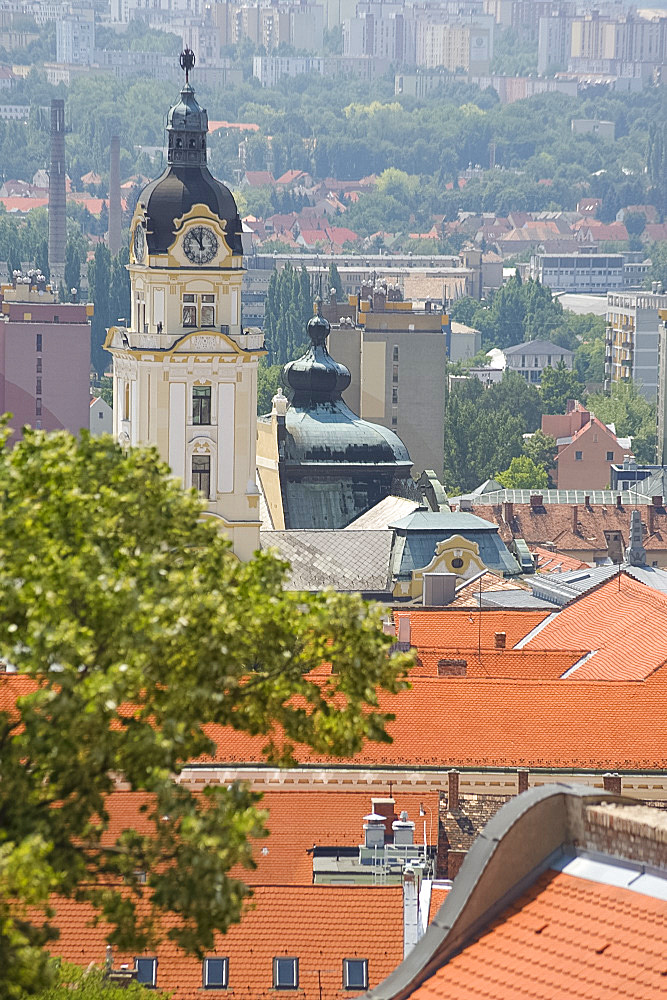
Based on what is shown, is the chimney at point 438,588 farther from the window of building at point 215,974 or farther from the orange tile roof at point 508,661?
the window of building at point 215,974

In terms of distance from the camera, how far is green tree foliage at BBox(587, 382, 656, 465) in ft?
465

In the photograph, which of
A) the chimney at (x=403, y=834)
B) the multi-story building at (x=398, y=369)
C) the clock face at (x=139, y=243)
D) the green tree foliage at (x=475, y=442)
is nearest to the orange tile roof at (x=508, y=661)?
the chimney at (x=403, y=834)

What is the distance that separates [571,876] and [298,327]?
15170 cm

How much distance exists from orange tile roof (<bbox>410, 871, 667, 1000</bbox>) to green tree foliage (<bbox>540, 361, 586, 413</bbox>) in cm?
13498

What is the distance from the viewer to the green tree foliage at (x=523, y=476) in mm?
122250

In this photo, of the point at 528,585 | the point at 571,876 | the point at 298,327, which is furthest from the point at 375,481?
the point at 298,327

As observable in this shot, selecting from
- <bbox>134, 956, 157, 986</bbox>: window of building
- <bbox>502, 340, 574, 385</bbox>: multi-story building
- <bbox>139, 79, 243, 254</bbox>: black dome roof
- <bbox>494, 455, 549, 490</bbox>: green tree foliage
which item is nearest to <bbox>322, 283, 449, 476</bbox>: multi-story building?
<bbox>494, 455, 549, 490</bbox>: green tree foliage

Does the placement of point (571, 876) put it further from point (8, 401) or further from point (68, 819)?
point (8, 401)

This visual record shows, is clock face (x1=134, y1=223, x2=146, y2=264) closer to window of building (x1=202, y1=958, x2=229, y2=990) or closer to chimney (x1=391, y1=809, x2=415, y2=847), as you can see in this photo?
chimney (x1=391, y1=809, x2=415, y2=847)

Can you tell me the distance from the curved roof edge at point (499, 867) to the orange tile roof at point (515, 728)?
18.1 metres

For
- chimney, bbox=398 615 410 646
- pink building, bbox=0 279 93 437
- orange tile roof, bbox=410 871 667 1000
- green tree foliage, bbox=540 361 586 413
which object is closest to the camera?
orange tile roof, bbox=410 871 667 1000

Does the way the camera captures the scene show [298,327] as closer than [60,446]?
No

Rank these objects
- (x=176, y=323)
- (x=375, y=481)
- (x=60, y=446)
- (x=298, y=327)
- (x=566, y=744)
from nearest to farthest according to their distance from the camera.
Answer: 1. (x=60, y=446)
2. (x=566, y=744)
3. (x=176, y=323)
4. (x=375, y=481)
5. (x=298, y=327)

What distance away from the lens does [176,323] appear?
60.1 m
